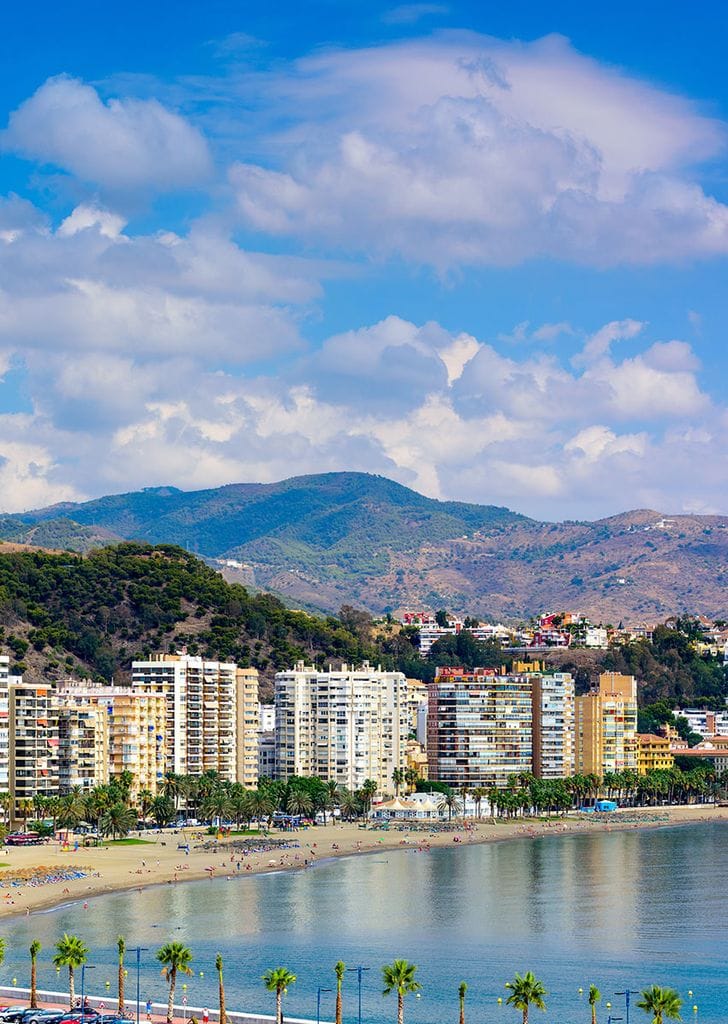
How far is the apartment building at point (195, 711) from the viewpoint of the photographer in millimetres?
180250

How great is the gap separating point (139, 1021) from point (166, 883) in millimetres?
55777

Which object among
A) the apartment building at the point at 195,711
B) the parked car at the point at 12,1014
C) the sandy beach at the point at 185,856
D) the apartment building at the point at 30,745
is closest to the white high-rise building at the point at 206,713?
the apartment building at the point at 195,711

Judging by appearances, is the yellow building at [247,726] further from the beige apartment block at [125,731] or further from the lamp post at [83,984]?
the lamp post at [83,984]

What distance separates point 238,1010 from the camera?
8106cm

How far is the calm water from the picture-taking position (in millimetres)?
85875

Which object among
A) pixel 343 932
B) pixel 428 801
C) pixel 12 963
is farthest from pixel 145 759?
pixel 12 963

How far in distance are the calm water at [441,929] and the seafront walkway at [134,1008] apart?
4016 mm

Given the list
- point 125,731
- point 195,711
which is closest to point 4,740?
point 125,731

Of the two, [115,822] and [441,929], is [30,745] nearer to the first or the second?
[115,822]

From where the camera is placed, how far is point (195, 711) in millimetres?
184125

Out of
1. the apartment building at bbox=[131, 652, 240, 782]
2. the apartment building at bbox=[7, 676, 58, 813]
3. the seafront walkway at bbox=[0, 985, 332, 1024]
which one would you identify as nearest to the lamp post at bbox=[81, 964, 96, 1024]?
the seafront walkway at bbox=[0, 985, 332, 1024]

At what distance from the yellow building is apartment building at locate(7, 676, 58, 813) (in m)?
29.4

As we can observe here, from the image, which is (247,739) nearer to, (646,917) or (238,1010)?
(646,917)

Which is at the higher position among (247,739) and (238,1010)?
(247,739)
